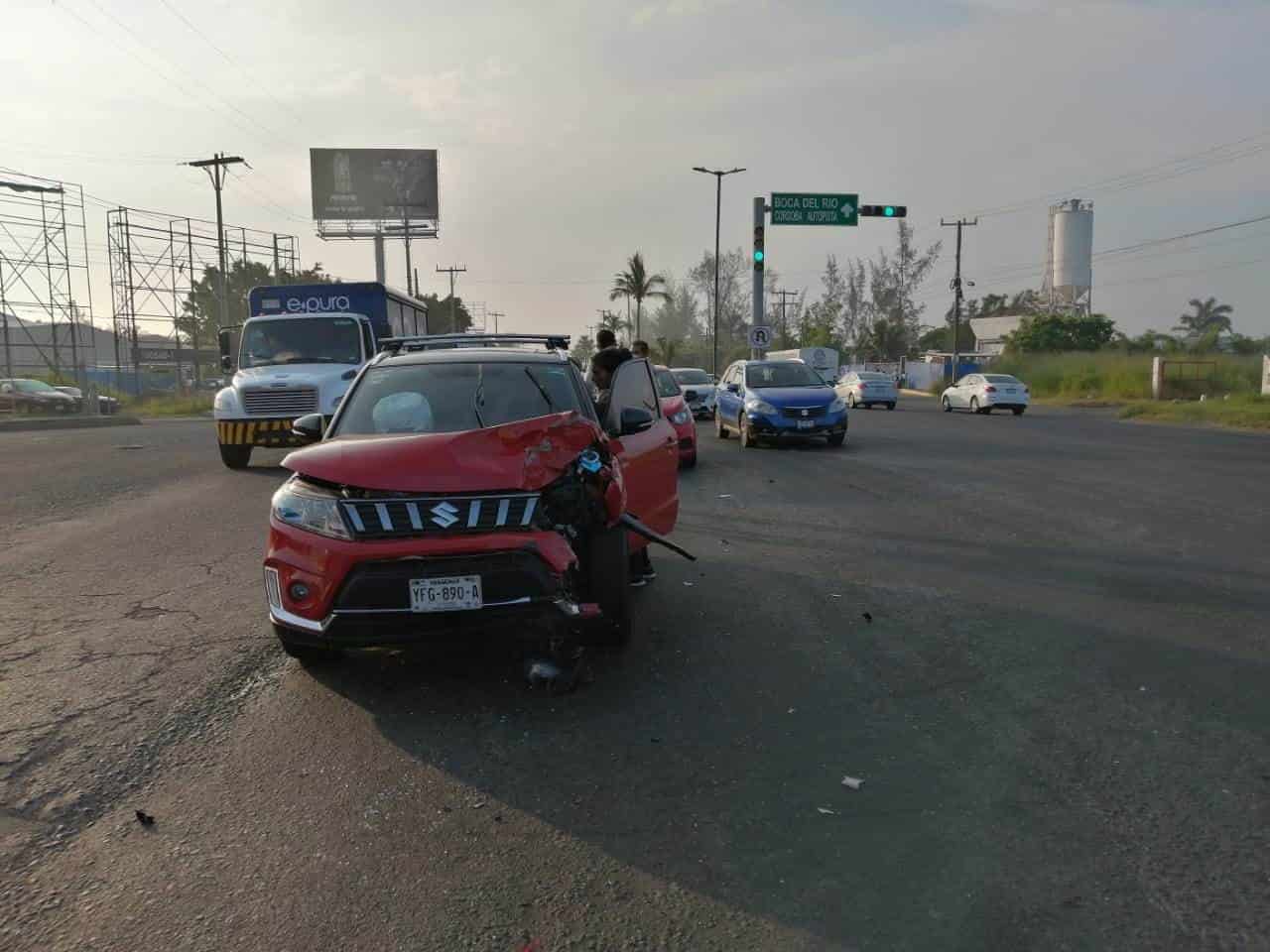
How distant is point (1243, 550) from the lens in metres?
8.22

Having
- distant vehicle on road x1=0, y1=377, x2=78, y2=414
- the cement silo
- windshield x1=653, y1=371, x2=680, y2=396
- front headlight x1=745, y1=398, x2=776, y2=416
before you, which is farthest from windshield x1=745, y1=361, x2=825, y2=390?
the cement silo

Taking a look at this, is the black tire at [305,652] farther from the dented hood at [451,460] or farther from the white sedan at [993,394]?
the white sedan at [993,394]

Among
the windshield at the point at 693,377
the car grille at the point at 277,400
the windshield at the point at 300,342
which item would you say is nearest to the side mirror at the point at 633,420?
the car grille at the point at 277,400

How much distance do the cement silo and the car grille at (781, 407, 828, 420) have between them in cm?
9309

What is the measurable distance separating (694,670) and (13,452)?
766 inches

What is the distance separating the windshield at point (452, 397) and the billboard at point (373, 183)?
52.9 m

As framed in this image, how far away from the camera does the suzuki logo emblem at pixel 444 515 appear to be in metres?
4.47

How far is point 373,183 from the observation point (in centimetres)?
5569

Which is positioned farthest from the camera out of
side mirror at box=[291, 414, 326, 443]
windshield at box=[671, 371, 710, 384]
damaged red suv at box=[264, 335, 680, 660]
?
windshield at box=[671, 371, 710, 384]

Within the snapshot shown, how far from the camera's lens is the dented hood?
4516mm

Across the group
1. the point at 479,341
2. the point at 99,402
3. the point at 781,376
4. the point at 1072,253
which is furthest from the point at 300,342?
the point at 1072,253

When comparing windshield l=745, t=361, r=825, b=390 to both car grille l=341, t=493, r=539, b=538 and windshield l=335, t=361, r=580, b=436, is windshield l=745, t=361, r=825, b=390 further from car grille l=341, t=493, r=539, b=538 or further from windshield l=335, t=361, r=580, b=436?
car grille l=341, t=493, r=539, b=538

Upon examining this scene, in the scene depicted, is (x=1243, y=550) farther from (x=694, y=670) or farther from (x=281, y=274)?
(x=281, y=274)

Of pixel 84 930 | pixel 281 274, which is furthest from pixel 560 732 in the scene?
pixel 281 274
